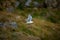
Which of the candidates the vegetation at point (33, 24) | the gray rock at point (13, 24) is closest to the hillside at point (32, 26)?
the vegetation at point (33, 24)

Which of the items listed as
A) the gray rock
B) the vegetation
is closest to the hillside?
the vegetation

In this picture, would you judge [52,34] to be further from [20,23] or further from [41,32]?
[20,23]

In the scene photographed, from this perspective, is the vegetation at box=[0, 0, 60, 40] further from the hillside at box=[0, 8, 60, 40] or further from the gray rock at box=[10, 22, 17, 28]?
the gray rock at box=[10, 22, 17, 28]

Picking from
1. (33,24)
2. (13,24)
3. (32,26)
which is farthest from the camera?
(33,24)

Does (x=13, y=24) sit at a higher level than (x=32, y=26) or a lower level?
higher

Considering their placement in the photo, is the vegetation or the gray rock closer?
the vegetation

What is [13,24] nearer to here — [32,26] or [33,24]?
[32,26]

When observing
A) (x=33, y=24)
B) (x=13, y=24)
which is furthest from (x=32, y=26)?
(x=13, y=24)

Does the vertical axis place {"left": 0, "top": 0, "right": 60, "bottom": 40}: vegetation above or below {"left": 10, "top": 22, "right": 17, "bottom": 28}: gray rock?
below

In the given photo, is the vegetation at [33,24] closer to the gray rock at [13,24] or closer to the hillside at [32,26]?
the hillside at [32,26]

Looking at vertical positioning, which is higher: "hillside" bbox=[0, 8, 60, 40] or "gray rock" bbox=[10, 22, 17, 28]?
"gray rock" bbox=[10, 22, 17, 28]

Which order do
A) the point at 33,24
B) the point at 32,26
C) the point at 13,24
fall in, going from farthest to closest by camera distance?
the point at 33,24
the point at 32,26
the point at 13,24

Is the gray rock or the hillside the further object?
the gray rock

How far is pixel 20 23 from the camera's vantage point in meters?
12.5
